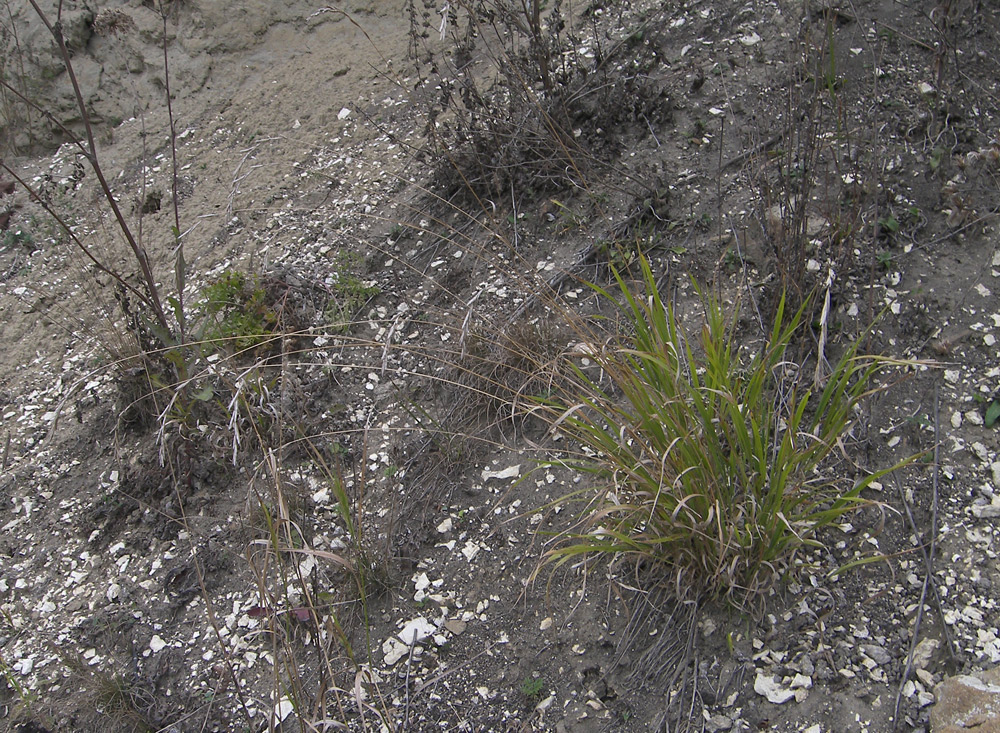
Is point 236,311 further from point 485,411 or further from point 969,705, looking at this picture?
point 969,705

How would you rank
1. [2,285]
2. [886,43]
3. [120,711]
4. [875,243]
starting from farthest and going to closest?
[2,285] → [886,43] → [875,243] → [120,711]

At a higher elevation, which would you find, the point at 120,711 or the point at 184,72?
the point at 184,72

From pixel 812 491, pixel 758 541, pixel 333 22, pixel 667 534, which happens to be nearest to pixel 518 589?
pixel 667 534

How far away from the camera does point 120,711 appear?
2.46 metres

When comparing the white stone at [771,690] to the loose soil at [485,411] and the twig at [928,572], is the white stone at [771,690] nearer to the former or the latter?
the loose soil at [485,411]

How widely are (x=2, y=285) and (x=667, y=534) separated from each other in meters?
4.08

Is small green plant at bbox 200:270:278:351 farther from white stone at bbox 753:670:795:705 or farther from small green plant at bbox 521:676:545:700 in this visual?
white stone at bbox 753:670:795:705

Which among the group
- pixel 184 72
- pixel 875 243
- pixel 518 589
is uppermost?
pixel 184 72

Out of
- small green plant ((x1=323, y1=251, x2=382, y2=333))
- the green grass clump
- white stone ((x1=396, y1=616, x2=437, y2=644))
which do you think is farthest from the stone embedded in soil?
small green plant ((x1=323, y1=251, x2=382, y2=333))

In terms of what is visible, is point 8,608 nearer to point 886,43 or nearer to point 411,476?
point 411,476

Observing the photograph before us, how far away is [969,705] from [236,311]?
119 inches

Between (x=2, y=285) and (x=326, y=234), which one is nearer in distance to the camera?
(x=326, y=234)

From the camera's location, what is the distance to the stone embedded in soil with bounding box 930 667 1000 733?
1.72 m

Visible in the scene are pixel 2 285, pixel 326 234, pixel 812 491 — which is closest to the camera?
pixel 812 491
